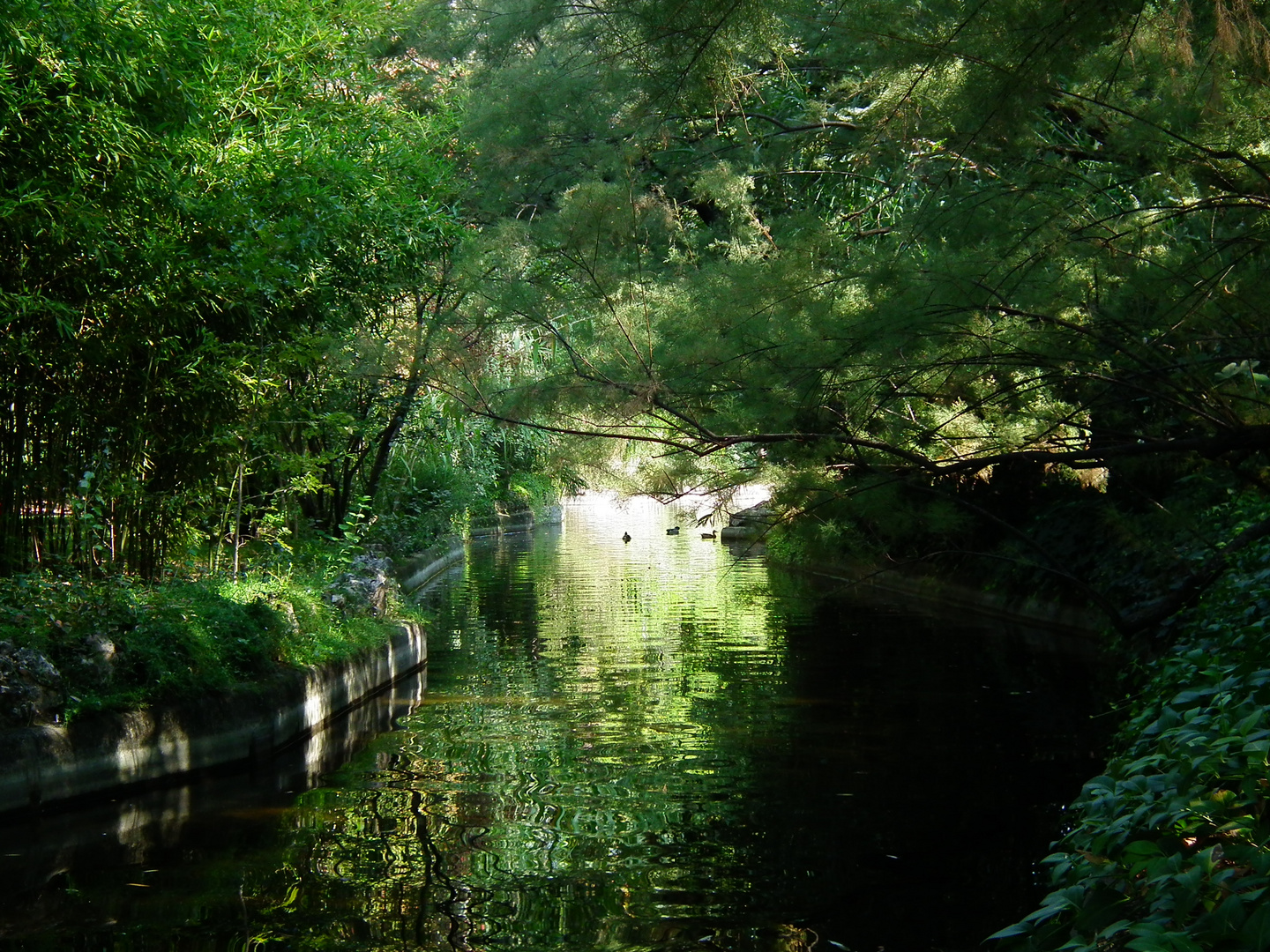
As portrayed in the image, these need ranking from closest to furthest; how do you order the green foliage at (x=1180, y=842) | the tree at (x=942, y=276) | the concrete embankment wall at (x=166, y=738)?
1. the green foliage at (x=1180, y=842)
2. the tree at (x=942, y=276)
3. the concrete embankment wall at (x=166, y=738)

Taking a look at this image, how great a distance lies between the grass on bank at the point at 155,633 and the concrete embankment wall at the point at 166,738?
4.1 inches

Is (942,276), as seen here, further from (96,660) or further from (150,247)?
(96,660)

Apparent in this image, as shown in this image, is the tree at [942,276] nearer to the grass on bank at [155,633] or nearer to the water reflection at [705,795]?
the water reflection at [705,795]

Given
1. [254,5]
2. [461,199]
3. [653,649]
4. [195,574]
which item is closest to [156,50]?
[254,5]

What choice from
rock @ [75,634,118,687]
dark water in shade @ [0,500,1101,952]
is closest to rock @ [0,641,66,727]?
rock @ [75,634,118,687]

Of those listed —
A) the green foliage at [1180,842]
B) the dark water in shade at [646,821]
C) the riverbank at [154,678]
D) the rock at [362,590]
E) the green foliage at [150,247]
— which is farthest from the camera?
the rock at [362,590]

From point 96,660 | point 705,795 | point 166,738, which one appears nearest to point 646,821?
point 705,795

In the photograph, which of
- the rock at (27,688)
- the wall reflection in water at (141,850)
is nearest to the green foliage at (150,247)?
the rock at (27,688)

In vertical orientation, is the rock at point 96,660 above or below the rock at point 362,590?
below

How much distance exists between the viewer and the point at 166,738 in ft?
24.8

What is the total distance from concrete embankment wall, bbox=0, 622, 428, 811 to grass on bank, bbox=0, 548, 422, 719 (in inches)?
4.1

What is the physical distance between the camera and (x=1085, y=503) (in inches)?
571

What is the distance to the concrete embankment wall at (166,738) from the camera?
6676mm

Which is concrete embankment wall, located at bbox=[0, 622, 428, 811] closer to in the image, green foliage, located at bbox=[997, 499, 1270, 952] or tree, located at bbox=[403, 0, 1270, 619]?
tree, located at bbox=[403, 0, 1270, 619]
